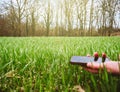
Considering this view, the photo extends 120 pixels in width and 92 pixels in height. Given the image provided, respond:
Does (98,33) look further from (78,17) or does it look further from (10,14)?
(10,14)

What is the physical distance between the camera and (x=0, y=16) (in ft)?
99.8

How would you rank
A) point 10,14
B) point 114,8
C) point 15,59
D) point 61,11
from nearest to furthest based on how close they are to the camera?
point 15,59 < point 114,8 < point 10,14 < point 61,11

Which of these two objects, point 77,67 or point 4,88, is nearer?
point 4,88

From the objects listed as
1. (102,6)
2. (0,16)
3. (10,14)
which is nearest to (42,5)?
(10,14)

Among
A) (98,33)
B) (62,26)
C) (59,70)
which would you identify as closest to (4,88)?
(59,70)

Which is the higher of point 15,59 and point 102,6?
point 102,6

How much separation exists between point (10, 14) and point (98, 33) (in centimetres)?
1657

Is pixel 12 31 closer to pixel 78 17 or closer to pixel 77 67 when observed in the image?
pixel 78 17

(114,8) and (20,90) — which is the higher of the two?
(114,8)

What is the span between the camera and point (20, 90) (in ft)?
4.26

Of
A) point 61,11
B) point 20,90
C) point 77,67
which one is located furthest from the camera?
→ point 61,11

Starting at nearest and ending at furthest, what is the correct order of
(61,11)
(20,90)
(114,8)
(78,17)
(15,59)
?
(20,90) → (15,59) → (114,8) → (78,17) → (61,11)

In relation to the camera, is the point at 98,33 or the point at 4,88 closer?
the point at 4,88

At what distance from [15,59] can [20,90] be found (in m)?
0.90
